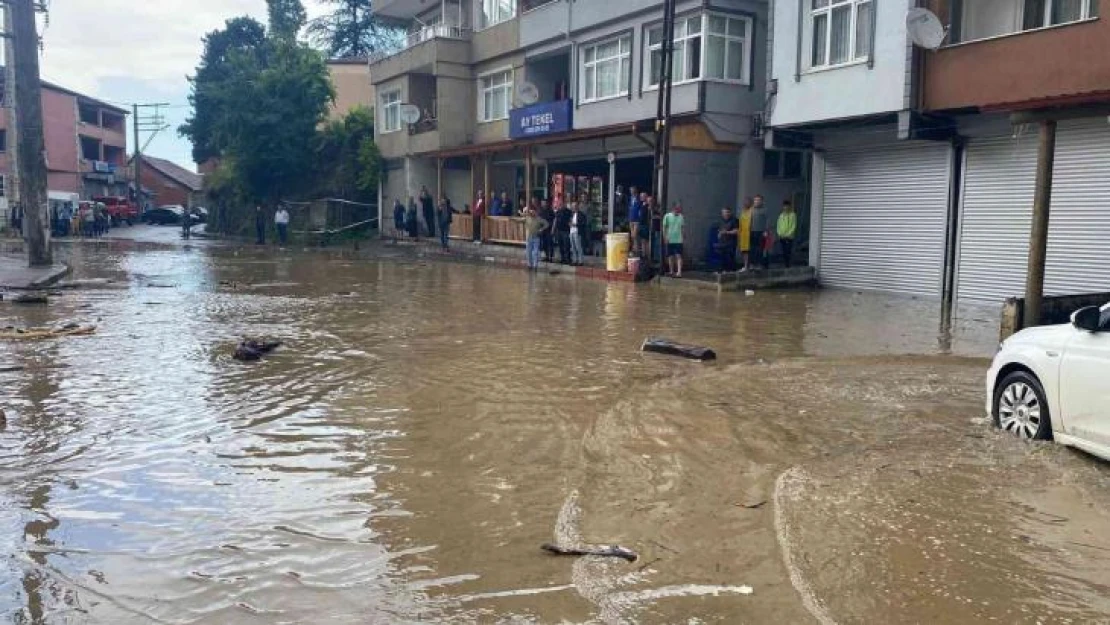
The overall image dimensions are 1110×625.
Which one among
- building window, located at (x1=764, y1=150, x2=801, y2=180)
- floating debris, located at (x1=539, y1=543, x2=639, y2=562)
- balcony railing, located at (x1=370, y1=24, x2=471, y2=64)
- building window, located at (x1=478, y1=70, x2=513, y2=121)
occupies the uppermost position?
balcony railing, located at (x1=370, y1=24, x2=471, y2=64)

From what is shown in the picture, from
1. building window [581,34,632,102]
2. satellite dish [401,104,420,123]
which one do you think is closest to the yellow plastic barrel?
building window [581,34,632,102]

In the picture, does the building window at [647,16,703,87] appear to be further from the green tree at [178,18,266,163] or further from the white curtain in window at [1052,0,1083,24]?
the green tree at [178,18,266,163]

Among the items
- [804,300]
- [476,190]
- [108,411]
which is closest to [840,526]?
[108,411]

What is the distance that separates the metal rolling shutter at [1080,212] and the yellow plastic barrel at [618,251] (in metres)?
9.17

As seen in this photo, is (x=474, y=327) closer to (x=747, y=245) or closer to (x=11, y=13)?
(x=747, y=245)

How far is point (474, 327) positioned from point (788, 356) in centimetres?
455

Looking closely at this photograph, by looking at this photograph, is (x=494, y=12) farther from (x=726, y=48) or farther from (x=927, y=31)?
(x=927, y=31)

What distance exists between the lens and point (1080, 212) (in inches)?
644

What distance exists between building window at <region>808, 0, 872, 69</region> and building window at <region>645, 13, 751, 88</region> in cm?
361

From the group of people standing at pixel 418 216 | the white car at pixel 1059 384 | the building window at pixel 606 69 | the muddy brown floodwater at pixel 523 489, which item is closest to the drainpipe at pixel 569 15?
the building window at pixel 606 69

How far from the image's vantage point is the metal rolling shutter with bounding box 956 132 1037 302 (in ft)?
56.9

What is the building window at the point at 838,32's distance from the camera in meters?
19.1

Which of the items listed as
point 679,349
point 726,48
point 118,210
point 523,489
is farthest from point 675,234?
point 118,210

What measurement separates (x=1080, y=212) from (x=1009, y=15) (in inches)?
155
